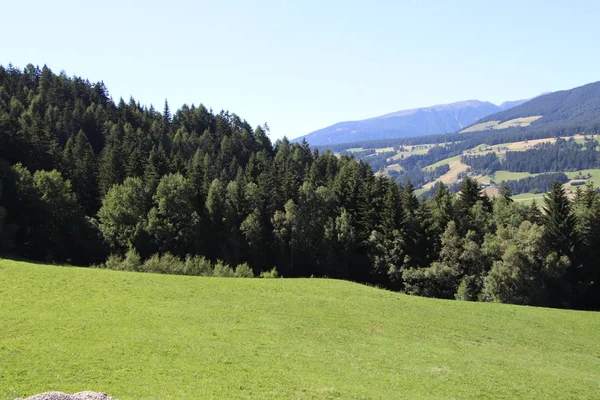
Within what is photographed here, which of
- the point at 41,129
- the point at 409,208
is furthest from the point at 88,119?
the point at 409,208

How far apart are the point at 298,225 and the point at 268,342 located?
54096 mm

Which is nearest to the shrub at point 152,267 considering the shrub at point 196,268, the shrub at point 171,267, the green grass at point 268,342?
the shrub at point 171,267

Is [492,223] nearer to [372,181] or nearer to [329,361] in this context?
[372,181]

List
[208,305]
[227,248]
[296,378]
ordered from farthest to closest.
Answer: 1. [227,248]
2. [208,305]
3. [296,378]

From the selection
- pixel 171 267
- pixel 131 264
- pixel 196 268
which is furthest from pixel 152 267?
pixel 196 268

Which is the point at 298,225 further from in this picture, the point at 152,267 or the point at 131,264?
the point at 131,264

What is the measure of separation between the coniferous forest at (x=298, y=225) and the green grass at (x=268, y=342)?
62.4 feet

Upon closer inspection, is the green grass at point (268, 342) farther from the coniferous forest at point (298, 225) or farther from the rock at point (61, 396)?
the coniferous forest at point (298, 225)

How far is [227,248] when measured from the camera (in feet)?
270

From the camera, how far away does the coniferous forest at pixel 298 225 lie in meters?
64.7

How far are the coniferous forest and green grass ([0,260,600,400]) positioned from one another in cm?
1902

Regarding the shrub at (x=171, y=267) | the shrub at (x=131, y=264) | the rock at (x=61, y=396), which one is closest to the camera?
the rock at (x=61, y=396)

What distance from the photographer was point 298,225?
84.9 meters

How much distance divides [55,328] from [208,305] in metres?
13.0
